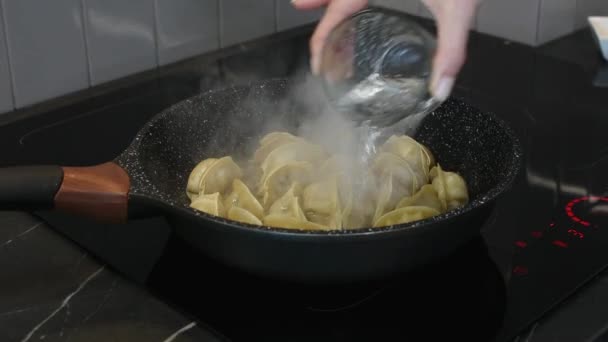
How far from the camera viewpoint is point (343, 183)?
750mm

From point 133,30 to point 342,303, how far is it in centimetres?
57

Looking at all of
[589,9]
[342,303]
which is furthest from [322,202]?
[589,9]

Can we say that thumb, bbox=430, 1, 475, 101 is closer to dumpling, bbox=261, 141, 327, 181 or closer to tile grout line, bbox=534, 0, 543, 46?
dumpling, bbox=261, 141, 327, 181

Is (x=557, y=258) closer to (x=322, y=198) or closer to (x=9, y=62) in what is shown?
(x=322, y=198)

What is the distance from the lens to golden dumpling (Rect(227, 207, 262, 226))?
69cm

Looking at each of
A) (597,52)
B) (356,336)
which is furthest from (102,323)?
(597,52)

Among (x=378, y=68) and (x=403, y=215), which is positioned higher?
(x=378, y=68)

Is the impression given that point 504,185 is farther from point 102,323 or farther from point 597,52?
point 597,52

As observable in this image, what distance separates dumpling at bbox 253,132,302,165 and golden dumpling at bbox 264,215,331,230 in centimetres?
16

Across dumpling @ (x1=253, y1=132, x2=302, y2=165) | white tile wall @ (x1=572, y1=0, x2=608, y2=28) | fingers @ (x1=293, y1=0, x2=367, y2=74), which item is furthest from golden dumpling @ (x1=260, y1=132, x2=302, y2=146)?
white tile wall @ (x1=572, y1=0, x2=608, y2=28)

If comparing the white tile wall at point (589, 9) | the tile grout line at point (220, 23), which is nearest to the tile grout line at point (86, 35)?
the tile grout line at point (220, 23)

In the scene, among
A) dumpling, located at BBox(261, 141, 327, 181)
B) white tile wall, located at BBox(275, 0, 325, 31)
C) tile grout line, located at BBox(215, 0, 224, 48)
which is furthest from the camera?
white tile wall, located at BBox(275, 0, 325, 31)

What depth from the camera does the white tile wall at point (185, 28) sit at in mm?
1087

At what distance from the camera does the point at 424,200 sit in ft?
2.39
